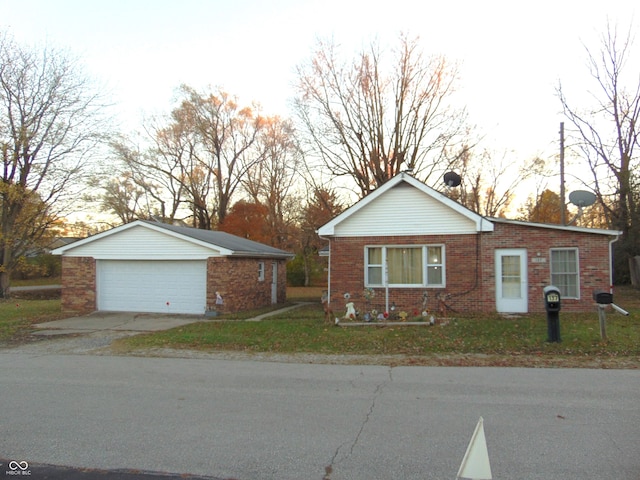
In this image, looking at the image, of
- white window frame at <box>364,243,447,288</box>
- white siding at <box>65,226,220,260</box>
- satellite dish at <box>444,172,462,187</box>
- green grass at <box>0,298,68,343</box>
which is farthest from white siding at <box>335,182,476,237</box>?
green grass at <box>0,298,68,343</box>

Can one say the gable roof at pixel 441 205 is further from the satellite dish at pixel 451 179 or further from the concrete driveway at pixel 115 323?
the concrete driveway at pixel 115 323

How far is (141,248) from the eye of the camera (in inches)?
717

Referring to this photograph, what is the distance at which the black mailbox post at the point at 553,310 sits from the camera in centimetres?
1023

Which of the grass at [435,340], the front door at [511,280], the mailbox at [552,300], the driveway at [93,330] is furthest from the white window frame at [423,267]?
the mailbox at [552,300]

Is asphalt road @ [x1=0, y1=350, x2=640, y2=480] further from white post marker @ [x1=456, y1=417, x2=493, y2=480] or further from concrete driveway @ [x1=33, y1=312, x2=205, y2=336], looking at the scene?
concrete driveway @ [x1=33, y1=312, x2=205, y2=336]

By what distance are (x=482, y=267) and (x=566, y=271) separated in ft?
8.09

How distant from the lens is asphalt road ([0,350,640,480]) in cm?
437

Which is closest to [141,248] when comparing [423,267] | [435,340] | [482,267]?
[423,267]

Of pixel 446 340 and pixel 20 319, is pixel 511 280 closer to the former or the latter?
pixel 446 340

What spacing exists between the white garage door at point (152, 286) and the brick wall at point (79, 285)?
242 millimetres

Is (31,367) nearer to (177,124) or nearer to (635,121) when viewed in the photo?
(635,121)

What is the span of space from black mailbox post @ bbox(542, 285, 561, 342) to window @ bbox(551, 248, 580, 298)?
5.47 m

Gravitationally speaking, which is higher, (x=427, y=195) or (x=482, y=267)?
(x=427, y=195)

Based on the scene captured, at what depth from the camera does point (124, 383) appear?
7566 millimetres
